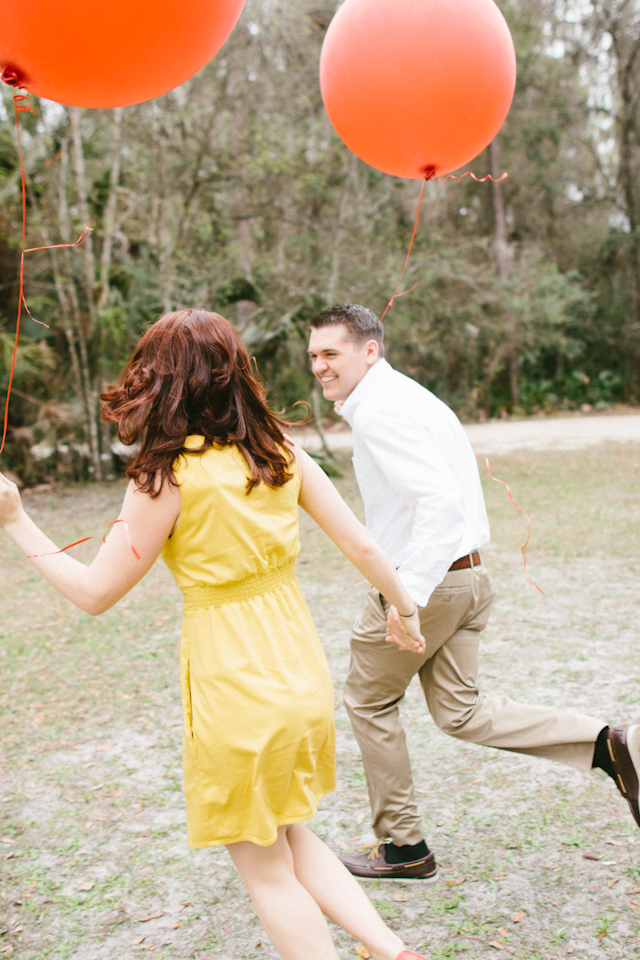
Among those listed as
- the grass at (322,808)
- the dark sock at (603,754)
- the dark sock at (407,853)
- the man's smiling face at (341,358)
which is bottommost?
the grass at (322,808)

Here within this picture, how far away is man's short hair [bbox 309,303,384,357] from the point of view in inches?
110

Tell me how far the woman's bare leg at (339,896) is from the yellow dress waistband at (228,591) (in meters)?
0.63

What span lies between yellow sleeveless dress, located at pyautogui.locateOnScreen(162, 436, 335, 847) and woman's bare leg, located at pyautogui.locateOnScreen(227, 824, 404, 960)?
107mm

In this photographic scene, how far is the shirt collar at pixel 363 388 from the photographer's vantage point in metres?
2.69

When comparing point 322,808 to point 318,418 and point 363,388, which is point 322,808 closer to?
point 363,388

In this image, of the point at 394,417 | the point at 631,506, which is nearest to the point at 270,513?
the point at 394,417

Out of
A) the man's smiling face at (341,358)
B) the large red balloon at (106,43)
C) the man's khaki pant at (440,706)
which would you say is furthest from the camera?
the man's smiling face at (341,358)

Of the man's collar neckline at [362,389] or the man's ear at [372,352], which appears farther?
the man's ear at [372,352]

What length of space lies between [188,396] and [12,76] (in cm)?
113

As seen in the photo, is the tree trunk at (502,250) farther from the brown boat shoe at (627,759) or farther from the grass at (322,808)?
the brown boat shoe at (627,759)

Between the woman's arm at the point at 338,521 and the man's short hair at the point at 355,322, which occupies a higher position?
the man's short hair at the point at 355,322

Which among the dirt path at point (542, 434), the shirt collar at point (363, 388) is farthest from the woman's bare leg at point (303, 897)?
the dirt path at point (542, 434)

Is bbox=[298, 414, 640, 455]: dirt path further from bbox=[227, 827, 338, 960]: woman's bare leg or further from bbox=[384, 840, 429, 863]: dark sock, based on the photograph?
bbox=[227, 827, 338, 960]: woman's bare leg

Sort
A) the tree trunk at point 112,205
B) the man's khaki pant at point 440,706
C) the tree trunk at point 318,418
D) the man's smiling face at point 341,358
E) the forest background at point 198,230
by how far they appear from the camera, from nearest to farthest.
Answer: the man's khaki pant at point 440,706 → the man's smiling face at point 341,358 → the tree trunk at point 112,205 → the forest background at point 198,230 → the tree trunk at point 318,418
